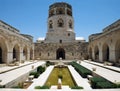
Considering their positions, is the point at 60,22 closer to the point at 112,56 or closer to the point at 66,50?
the point at 66,50

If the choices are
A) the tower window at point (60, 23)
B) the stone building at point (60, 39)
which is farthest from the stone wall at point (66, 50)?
the tower window at point (60, 23)

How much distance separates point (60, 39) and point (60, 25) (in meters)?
3.02

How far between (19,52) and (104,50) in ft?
41.0

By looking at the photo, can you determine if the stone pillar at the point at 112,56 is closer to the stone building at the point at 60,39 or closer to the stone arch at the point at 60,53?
the stone building at the point at 60,39

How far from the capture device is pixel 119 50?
16969 millimetres

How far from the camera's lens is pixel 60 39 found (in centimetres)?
3206

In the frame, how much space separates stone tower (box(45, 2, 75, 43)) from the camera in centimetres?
3136

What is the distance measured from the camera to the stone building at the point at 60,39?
30875 millimetres

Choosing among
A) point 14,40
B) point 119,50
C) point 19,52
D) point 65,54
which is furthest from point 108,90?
point 65,54

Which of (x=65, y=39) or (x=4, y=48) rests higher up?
(x=65, y=39)

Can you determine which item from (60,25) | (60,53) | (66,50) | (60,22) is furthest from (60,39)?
(60,22)

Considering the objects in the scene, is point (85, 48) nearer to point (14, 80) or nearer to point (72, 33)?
point (72, 33)

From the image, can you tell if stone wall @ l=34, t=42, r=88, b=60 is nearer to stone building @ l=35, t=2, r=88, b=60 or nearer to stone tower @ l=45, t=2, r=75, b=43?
stone building @ l=35, t=2, r=88, b=60

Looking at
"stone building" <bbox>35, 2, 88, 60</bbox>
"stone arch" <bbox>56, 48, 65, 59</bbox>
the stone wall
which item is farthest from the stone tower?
"stone arch" <bbox>56, 48, 65, 59</bbox>
